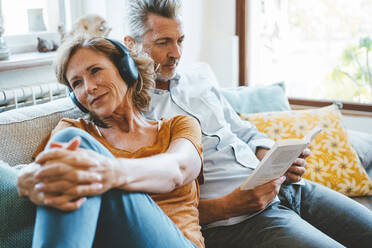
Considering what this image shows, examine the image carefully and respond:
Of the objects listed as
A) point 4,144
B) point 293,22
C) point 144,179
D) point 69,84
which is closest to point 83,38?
point 69,84

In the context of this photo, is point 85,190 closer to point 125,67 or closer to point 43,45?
point 125,67

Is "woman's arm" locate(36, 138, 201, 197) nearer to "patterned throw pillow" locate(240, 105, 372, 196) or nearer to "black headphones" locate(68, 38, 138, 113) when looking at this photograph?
"black headphones" locate(68, 38, 138, 113)

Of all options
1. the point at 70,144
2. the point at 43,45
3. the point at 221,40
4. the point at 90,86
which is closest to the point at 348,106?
the point at 221,40

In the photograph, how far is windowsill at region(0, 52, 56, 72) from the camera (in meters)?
1.79

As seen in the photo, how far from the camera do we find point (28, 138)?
122 cm

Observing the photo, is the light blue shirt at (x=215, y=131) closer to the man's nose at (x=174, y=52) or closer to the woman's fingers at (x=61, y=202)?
the man's nose at (x=174, y=52)

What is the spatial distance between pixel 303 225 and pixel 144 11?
938 millimetres

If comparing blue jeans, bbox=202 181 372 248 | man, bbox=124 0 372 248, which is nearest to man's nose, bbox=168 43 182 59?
man, bbox=124 0 372 248

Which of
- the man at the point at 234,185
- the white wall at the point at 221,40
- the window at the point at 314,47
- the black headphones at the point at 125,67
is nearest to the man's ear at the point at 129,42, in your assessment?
the man at the point at 234,185

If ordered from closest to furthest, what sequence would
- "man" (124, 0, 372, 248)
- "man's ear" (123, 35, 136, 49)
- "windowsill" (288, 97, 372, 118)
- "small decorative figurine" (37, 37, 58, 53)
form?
1. "man" (124, 0, 372, 248)
2. "man's ear" (123, 35, 136, 49)
3. "small decorative figurine" (37, 37, 58, 53)
4. "windowsill" (288, 97, 372, 118)

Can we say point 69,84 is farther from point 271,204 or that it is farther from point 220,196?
point 271,204

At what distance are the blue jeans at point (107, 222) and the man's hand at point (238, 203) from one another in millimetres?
338

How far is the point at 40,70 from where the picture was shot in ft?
6.63

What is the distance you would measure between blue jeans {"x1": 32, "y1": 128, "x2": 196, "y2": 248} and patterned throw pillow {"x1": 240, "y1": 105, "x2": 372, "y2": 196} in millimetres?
984
